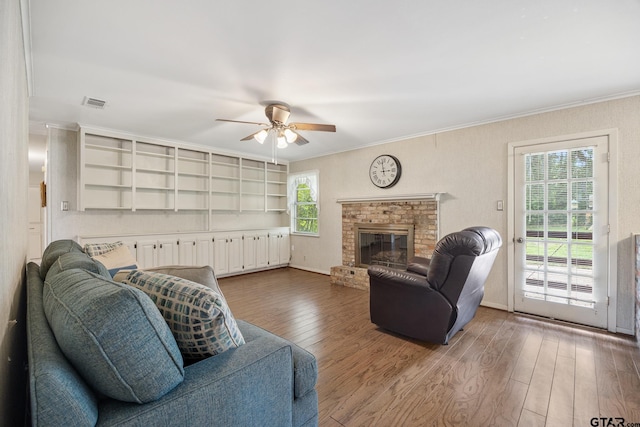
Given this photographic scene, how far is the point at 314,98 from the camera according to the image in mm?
3020

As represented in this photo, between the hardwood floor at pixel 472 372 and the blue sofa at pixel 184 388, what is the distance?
74cm

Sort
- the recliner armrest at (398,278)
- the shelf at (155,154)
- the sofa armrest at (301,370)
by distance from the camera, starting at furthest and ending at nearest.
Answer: the shelf at (155,154)
the recliner armrest at (398,278)
the sofa armrest at (301,370)

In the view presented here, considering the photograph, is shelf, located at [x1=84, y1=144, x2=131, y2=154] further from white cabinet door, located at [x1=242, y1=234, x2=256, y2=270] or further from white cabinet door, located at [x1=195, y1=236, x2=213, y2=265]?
white cabinet door, located at [x1=242, y1=234, x2=256, y2=270]

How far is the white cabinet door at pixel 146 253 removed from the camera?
14.2 feet

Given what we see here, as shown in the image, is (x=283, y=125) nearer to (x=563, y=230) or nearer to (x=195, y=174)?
(x=195, y=174)

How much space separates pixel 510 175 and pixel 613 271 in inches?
54.7

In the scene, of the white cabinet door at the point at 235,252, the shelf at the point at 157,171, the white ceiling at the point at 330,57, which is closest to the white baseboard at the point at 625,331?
the white ceiling at the point at 330,57

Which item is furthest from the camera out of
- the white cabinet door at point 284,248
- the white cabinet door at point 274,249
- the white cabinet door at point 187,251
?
the white cabinet door at point 284,248

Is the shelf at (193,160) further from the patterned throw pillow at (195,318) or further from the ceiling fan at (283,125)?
the patterned throw pillow at (195,318)

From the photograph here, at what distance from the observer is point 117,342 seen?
0.77 metres

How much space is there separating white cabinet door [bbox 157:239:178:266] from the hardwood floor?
1.87m

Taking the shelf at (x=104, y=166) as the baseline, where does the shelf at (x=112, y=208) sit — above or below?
below

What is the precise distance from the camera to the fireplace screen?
4.51 meters

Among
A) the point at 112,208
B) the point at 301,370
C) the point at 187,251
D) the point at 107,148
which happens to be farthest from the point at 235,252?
the point at 301,370
